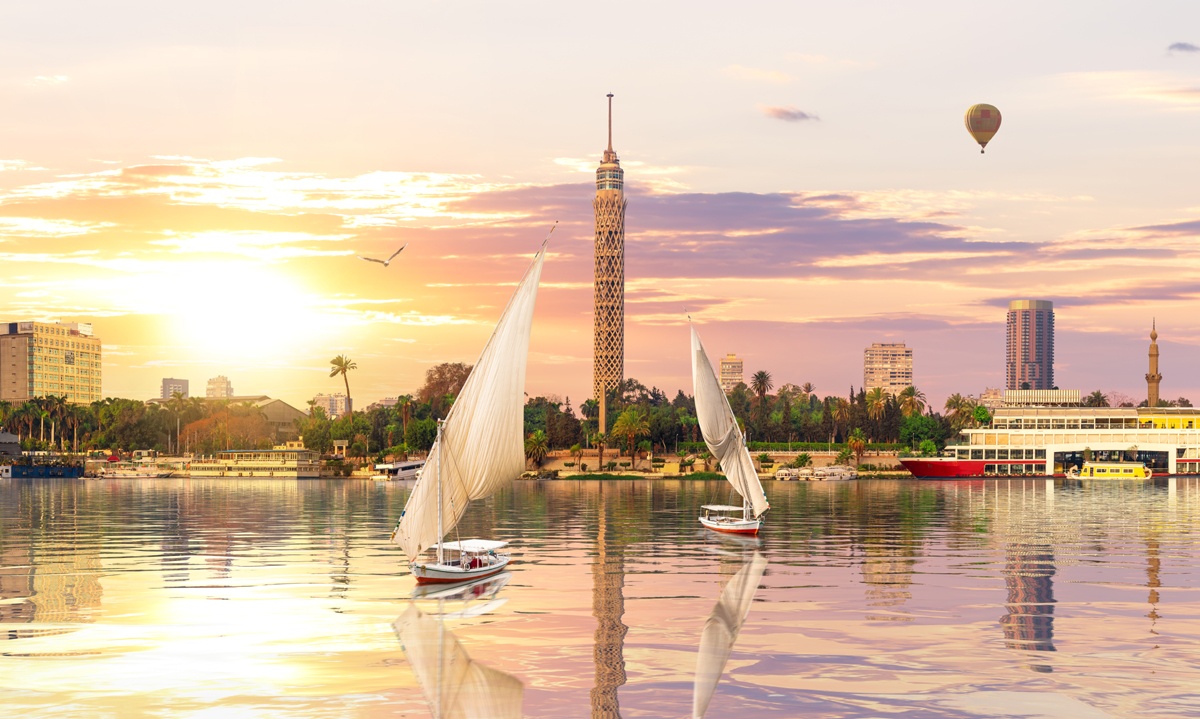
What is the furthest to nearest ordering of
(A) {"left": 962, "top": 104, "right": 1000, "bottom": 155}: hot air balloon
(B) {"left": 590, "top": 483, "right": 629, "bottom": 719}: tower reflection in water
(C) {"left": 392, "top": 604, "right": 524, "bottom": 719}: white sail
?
(A) {"left": 962, "top": 104, "right": 1000, "bottom": 155}: hot air balloon → (B) {"left": 590, "top": 483, "right": 629, "bottom": 719}: tower reflection in water → (C) {"left": 392, "top": 604, "right": 524, "bottom": 719}: white sail

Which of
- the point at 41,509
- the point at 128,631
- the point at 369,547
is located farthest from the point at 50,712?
the point at 41,509

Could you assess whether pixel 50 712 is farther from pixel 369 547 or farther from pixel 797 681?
pixel 369 547

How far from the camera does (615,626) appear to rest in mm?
37281

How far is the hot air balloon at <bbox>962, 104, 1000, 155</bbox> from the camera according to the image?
152 meters

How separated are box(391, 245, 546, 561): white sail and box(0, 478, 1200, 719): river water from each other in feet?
10.4

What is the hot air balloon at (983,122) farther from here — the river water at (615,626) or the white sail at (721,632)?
the white sail at (721,632)

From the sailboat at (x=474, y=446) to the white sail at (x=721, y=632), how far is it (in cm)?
1025

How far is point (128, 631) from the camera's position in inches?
1442

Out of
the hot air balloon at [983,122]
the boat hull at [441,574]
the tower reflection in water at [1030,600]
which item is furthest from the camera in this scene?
the hot air balloon at [983,122]

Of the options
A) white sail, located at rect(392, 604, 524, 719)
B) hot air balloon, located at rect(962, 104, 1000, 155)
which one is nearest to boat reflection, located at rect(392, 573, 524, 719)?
white sail, located at rect(392, 604, 524, 719)

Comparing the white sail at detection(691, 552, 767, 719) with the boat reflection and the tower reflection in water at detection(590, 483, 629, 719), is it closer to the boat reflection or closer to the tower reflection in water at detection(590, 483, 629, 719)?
the tower reflection in water at detection(590, 483, 629, 719)

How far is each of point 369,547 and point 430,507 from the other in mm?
20573

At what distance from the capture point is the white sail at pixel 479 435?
47031mm

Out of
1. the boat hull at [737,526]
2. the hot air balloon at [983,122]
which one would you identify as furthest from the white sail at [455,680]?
the hot air balloon at [983,122]
